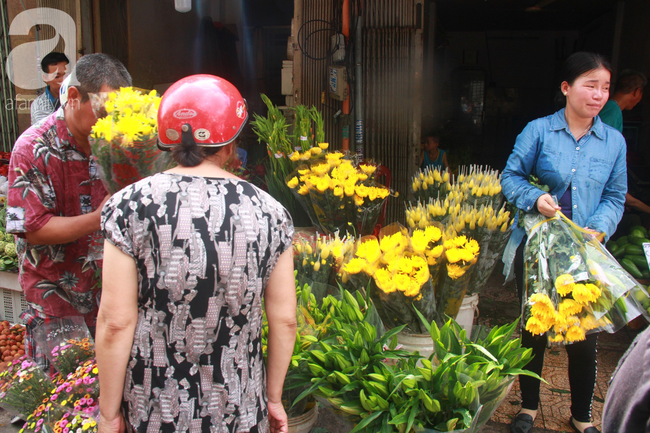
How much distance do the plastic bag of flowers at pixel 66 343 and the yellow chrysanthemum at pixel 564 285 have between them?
6.35 feet

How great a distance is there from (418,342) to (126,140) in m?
1.34

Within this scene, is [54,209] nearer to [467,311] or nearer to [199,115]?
[199,115]

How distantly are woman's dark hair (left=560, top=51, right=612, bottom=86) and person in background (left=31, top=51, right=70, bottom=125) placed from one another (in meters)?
3.60

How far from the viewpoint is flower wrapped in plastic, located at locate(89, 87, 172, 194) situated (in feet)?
4.99

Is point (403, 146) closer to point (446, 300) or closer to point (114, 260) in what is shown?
point (446, 300)

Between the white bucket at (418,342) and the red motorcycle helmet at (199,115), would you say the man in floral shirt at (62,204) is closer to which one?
the red motorcycle helmet at (199,115)

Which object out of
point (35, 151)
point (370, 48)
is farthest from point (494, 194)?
point (370, 48)

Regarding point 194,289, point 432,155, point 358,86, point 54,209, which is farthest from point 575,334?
point 432,155

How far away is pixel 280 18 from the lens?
276 inches

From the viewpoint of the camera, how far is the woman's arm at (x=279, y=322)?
1.33 metres

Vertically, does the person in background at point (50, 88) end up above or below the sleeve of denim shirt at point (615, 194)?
above

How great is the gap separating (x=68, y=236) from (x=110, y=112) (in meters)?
0.59

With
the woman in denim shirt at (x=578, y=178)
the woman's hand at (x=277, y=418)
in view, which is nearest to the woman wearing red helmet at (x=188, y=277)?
the woman's hand at (x=277, y=418)

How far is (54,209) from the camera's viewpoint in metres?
1.91
